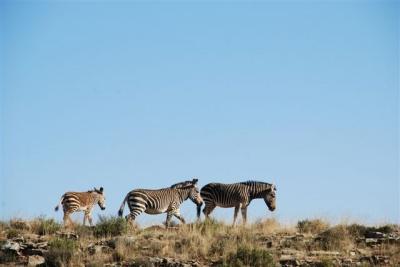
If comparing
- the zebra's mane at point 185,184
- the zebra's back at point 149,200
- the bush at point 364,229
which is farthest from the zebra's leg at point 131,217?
the bush at point 364,229

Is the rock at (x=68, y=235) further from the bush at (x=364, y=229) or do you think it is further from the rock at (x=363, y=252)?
the bush at (x=364, y=229)

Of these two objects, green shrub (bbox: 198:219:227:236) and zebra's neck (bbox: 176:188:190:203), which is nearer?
green shrub (bbox: 198:219:227:236)

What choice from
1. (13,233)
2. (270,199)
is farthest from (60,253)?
(270,199)

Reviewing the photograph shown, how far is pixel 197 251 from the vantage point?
77.2 feet

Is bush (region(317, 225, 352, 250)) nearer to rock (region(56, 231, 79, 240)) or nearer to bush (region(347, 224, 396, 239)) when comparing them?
bush (region(347, 224, 396, 239))

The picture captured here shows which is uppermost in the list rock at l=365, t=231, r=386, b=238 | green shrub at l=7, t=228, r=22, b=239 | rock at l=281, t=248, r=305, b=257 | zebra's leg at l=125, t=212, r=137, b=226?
zebra's leg at l=125, t=212, r=137, b=226

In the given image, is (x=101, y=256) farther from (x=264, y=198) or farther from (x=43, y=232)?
(x=264, y=198)

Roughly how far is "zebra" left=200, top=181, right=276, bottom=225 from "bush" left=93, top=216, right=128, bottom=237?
17.5 feet

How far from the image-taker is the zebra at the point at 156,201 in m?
28.8

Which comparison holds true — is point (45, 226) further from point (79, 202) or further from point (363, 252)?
point (363, 252)

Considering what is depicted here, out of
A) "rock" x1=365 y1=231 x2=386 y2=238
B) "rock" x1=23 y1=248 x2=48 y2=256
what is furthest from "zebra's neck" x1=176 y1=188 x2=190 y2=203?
"rock" x1=365 y1=231 x2=386 y2=238

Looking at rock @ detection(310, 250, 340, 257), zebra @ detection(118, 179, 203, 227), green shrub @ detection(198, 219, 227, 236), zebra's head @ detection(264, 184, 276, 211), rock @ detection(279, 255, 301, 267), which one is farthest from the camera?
zebra's head @ detection(264, 184, 276, 211)

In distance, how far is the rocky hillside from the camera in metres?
22.8

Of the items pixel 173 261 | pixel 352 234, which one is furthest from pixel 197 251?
pixel 352 234
